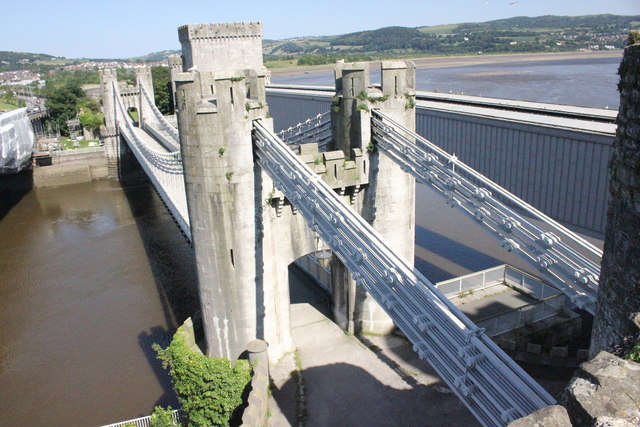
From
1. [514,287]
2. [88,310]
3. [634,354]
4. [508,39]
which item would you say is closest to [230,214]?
[514,287]

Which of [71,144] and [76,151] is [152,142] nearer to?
[76,151]

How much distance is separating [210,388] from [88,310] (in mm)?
10767

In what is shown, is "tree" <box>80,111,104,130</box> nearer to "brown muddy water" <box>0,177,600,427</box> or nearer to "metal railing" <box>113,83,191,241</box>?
"brown muddy water" <box>0,177,600,427</box>

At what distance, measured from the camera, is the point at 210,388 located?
1070cm

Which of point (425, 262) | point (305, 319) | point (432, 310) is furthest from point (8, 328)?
point (432, 310)

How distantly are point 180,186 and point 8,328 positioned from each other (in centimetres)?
832

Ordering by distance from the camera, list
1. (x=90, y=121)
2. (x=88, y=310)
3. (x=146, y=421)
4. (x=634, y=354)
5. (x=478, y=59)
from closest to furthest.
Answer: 1. (x=634, y=354)
2. (x=146, y=421)
3. (x=88, y=310)
4. (x=90, y=121)
5. (x=478, y=59)

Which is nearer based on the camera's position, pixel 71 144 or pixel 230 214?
pixel 230 214

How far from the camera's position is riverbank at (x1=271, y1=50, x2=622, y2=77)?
97.5 meters

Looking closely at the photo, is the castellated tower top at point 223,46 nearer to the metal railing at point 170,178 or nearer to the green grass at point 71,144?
the metal railing at point 170,178

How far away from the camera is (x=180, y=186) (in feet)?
77.3

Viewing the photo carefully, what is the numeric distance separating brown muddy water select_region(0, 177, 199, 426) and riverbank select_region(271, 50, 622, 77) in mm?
67476

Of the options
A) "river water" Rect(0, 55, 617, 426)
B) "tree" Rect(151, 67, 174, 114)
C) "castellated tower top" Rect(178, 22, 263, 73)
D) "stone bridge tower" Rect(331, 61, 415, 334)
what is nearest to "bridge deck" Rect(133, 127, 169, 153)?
"river water" Rect(0, 55, 617, 426)

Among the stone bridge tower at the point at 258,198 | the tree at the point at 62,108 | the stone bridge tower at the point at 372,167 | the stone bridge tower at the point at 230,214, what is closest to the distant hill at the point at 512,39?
the tree at the point at 62,108
